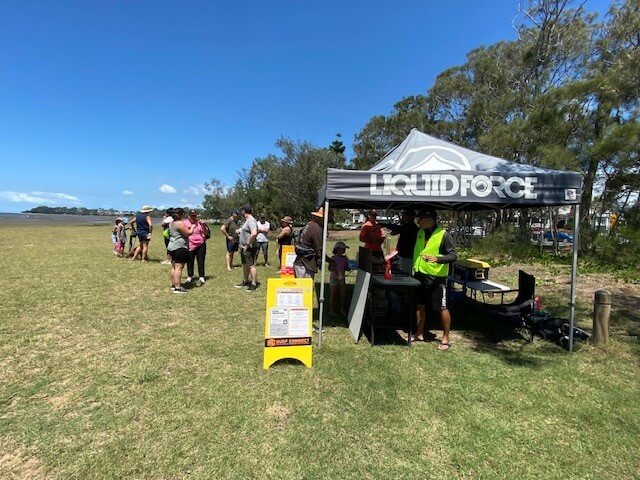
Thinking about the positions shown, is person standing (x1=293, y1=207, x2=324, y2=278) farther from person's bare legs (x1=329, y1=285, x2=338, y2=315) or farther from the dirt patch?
the dirt patch

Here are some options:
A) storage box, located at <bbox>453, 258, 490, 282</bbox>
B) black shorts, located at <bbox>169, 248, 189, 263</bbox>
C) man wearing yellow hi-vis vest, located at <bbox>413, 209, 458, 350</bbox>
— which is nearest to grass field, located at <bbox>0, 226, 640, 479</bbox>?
man wearing yellow hi-vis vest, located at <bbox>413, 209, 458, 350</bbox>

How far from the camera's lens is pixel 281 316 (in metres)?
3.83

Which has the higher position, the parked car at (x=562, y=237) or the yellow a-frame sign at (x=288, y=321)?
the parked car at (x=562, y=237)

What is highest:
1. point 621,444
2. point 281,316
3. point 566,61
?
point 566,61

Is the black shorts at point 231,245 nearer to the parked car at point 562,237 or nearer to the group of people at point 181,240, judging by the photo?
the group of people at point 181,240

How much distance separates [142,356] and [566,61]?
23.6 meters

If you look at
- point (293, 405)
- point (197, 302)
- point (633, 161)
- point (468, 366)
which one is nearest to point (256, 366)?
point (293, 405)

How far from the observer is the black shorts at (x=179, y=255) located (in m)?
6.85

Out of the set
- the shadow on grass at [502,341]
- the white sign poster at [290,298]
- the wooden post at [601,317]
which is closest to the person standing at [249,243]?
the white sign poster at [290,298]

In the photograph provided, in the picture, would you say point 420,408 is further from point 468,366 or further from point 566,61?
point 566,61

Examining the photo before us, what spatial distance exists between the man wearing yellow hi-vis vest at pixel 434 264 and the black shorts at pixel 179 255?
4.40 m

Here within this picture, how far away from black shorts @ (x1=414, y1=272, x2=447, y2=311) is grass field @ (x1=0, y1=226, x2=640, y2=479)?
0.57 meters

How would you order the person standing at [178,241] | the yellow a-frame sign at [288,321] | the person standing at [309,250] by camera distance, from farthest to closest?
1. the person standing at [178,241]
2. the person standing at [309,250]
3. the yellow a-frame sign at [288,321]

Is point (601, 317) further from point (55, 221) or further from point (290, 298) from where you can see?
point (55, 221)
